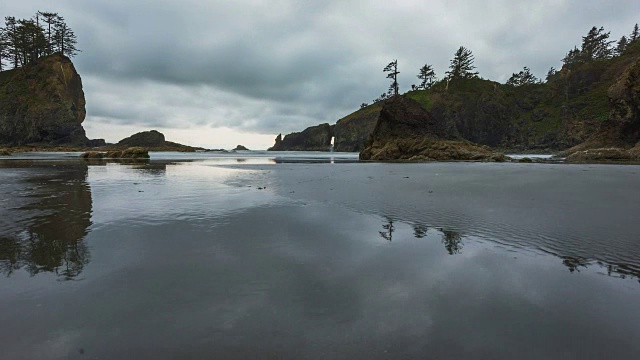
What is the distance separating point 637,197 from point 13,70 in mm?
147497

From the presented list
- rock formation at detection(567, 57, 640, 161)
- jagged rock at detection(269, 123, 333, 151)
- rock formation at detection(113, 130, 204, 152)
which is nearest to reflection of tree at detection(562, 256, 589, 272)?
rock formation at detection(567, 57, 640, 161)

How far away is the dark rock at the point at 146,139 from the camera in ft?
441

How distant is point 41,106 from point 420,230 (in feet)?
386

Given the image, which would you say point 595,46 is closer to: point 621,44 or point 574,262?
point 621,44

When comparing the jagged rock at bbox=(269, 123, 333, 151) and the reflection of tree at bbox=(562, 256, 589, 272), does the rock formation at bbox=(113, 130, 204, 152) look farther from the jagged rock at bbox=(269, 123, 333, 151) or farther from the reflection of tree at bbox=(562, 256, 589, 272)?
the reflection of tree at bbox=(562, 256, 589, 272)

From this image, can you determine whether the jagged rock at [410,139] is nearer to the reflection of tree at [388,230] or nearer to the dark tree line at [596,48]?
the reflection of tree at [388,230]

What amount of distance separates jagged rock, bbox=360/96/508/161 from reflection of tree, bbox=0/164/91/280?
43961mm

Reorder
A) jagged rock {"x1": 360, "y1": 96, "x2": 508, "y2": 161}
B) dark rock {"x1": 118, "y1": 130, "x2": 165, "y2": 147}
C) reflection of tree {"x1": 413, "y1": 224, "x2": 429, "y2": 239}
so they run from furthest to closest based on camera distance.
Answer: dark rock {"x1": 118, "y1": 130, "x2": 165, "y2": 147}, jagged rock {"x1": 360, "y1": 96, "x2": 508, "y2": 161}, reflection of tree {"x1": 413, "y1": 224, "x2": 429, "y2": 239}

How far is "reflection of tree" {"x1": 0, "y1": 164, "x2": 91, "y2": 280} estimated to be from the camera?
495 cm

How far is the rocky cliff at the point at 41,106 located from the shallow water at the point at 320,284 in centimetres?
10440

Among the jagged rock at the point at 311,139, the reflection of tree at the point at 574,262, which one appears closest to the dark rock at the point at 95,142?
the jagged rock at the point at 311,139

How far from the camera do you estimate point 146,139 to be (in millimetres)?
136250

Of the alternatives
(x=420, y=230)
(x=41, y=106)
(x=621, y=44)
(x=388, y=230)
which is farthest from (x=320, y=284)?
(x=621, y=44)

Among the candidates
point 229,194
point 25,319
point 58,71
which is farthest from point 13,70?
point 25,319
